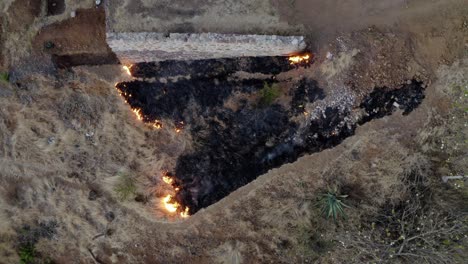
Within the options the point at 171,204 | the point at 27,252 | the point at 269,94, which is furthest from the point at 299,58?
the point at 27,252

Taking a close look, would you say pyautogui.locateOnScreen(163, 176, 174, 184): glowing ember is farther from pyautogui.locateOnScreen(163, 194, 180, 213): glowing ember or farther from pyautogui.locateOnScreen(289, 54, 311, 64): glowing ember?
pyautogui.locateOnScreen(289, 54, 311, 64): glowing ember

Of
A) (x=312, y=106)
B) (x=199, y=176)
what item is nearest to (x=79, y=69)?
(x=199, y=176)

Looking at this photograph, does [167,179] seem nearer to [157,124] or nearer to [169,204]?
[169,204]

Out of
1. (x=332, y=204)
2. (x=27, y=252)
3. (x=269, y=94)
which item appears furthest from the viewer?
(x=27, y=252)

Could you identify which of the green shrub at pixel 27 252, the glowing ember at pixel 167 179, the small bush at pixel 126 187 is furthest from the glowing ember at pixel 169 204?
the green shrub at pixel 27 252

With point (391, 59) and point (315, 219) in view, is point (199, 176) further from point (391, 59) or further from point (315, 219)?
point (391, 59)

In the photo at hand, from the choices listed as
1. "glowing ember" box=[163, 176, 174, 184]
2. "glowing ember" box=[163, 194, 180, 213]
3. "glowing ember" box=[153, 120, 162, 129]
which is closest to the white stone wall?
"glowing ember" box=[153, 120, 162, 129]
